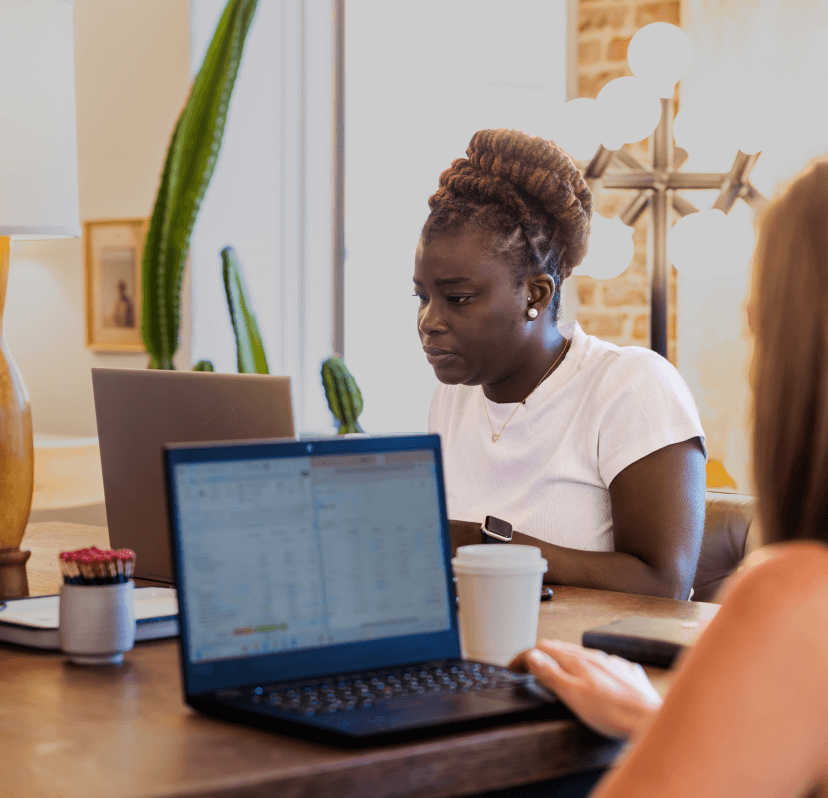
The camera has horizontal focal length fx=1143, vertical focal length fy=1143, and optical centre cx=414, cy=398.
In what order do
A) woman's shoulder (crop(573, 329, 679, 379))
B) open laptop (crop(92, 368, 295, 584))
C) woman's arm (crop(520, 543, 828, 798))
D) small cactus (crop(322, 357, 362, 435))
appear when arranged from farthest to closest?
1. small cactus (crop(322, 357, 362, 435))
2. woman's shoulder (crop(573, 329, 679, 379))
3. open laptop (crop(92, 368, 295, 584))
4. woman's arm (crop(520, 543, 828, 798))

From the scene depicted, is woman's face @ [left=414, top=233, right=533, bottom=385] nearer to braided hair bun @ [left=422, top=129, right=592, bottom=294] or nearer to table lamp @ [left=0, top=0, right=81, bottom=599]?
braided hair bun @ [left=422, top=129, right=592, bottom=294]

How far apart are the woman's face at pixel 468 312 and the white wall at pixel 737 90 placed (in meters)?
1.86

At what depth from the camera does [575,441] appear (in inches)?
74.8

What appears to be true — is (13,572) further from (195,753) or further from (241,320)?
(241,320)

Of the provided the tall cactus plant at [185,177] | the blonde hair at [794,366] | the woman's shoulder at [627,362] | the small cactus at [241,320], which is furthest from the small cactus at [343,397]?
the blonde hair at [794,366]

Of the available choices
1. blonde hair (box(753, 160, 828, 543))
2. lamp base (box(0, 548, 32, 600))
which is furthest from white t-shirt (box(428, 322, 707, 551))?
blonde hair (box(753, 160, 828, 543))

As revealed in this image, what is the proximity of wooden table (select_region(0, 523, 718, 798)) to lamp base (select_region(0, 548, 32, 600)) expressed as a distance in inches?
18.2

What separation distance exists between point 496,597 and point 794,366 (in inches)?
17.3

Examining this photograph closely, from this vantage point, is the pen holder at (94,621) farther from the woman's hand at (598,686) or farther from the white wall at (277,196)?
the white wall at (277,196)

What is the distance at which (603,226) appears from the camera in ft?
10.6

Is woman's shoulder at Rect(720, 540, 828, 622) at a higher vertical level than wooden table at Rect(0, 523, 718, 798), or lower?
higher

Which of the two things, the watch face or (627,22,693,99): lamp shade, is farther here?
(627,22,693,99): lamp shade

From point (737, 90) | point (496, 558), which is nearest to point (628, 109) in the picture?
point (737, 90)

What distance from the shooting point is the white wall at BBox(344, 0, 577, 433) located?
4.17 metres
